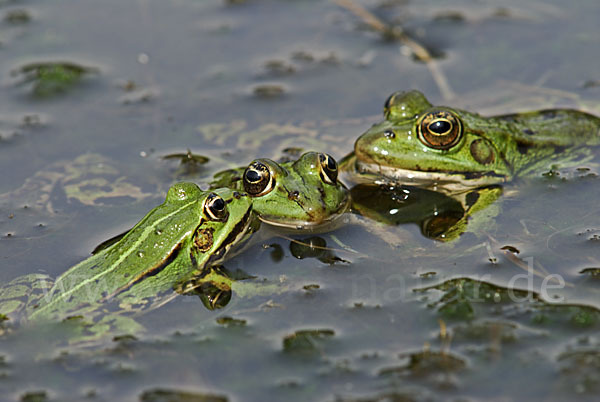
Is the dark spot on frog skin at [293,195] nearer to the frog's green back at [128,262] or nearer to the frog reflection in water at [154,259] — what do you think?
the frog reflection in water at [154,259]

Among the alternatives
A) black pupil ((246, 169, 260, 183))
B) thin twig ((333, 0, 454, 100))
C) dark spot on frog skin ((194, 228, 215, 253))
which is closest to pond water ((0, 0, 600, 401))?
thin twig ((333, 0, 454, 100))

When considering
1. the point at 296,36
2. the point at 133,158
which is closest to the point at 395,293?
the point at 133,158

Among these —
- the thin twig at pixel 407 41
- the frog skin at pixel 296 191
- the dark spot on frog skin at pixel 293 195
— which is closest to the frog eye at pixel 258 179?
the frog skin at pixel 296 191

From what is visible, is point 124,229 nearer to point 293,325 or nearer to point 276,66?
point 293,325

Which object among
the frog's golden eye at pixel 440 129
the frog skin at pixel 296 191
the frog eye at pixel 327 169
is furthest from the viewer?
the frog's golden eye at pixel 440 129

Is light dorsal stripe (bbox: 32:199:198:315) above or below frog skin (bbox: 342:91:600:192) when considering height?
below

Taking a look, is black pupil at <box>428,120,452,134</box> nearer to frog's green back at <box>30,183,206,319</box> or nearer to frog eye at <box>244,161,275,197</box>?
frog eye at <box>244,161,275,197</box>
